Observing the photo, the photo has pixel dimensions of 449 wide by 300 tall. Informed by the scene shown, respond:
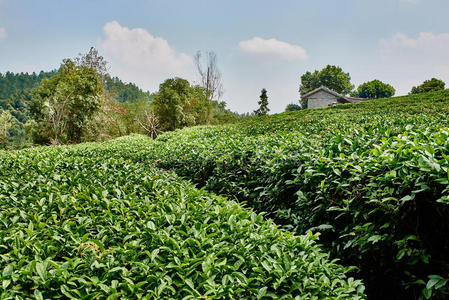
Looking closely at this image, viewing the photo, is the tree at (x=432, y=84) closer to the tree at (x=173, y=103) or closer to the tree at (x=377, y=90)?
the tree at (x=377, y=90)

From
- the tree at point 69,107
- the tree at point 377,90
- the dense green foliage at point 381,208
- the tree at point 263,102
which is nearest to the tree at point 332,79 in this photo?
the tree at point 377,90

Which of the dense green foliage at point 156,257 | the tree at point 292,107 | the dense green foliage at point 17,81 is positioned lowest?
the dense green foliage at point 156,257

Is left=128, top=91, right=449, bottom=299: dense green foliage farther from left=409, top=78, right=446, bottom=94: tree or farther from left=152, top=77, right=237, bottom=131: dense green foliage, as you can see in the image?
left=409, top=78, right=446, bottom=94: tree

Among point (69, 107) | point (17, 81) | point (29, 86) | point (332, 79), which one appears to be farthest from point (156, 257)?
point (17, 81)

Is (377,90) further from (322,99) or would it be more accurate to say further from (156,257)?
(156,257)

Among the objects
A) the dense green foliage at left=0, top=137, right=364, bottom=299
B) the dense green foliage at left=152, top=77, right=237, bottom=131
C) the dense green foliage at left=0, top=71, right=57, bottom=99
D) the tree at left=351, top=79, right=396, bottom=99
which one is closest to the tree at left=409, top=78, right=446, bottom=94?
the tree at left=351, top=79, right=396, bottom=99

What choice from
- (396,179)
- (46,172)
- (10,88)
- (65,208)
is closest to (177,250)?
(65,208)

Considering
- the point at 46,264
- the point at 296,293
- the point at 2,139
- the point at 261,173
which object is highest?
the point at 2,139

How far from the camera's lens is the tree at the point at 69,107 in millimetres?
18828

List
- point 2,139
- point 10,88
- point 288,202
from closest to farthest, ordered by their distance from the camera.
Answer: point 288,202
point 2,139
point 10,88

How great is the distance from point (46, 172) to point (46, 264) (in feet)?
10.7

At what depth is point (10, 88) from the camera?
72.9m

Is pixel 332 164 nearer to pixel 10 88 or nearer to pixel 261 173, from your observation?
pixel 261 173

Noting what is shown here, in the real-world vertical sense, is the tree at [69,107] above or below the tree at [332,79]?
below
